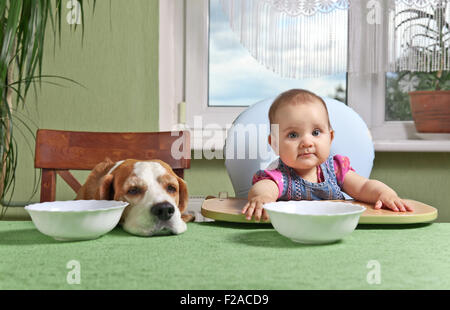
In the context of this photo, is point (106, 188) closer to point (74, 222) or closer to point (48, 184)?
point (74, 222)

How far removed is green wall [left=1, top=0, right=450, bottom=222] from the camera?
191 cm

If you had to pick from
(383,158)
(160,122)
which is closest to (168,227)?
(160,122)

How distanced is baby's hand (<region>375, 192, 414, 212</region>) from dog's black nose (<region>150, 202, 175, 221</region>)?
43 cm

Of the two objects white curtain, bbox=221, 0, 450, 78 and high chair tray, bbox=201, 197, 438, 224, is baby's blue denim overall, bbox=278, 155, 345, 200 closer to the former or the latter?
high chair tray, bbox=201, 197, 438, 224

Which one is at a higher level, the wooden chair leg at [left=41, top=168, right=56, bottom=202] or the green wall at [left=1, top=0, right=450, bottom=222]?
the green wall at [left=1, top=0, right=450, bottom=222]

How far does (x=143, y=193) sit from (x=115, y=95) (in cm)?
123

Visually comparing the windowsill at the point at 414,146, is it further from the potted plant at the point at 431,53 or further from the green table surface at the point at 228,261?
the green table surface at the point at 228,261

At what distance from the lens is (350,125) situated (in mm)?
1366

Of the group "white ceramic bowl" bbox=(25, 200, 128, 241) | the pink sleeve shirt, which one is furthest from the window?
"white ceramic bowl" bbox=(25, 200, 128, 241)

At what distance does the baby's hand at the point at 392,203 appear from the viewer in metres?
0.86

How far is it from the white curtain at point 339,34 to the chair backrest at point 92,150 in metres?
0.91

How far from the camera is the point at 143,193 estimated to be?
79 cm

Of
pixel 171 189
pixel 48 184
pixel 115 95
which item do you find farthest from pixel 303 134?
pixel 115 95

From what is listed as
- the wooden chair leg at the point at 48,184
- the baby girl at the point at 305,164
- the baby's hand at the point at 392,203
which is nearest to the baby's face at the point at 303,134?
the baby girl at the point at 305,164
